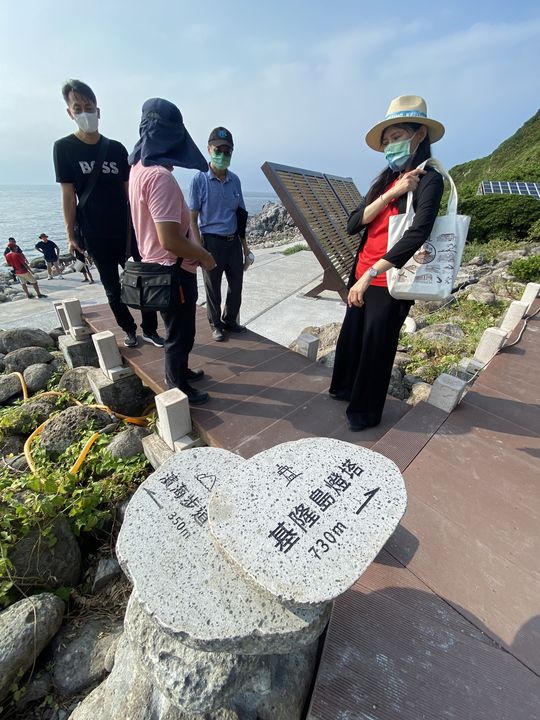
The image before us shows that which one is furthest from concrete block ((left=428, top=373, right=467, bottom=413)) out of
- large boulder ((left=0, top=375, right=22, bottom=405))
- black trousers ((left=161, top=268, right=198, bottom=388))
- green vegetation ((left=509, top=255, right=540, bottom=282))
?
green vegetation ((left=509, top=255, right=540, bottom=282))

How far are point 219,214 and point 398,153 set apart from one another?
2.09 metres

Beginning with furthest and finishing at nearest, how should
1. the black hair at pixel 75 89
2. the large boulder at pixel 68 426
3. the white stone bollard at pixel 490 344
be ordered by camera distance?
the white stone bollard at pixel 490 344 < the large boulder at pixel 68 426 < the black hair at pixel 75 89

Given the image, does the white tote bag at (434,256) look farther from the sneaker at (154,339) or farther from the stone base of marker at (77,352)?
the stone base of marker at (77,352)

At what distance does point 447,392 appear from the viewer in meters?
2.62

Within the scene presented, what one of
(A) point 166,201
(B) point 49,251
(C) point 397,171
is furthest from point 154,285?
(B) point 49,251

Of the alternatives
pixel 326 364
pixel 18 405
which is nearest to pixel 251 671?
pixel 326 364

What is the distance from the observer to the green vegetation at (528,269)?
266 inches

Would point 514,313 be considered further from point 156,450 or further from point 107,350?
point 107,350

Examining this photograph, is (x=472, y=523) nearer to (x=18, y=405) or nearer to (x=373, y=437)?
(x=373, y=437)

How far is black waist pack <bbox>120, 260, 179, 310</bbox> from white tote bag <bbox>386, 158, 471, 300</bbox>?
1.51 metres

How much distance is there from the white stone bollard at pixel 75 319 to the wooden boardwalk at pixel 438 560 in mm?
1684

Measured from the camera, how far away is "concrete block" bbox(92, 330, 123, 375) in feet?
11.0

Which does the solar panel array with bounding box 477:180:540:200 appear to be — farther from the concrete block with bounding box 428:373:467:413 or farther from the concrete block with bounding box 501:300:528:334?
the concrete block with bounding box 428:373:467:413

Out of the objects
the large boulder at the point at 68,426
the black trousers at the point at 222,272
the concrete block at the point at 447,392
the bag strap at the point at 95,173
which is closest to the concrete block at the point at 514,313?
the concrete block at the point at 447,392
